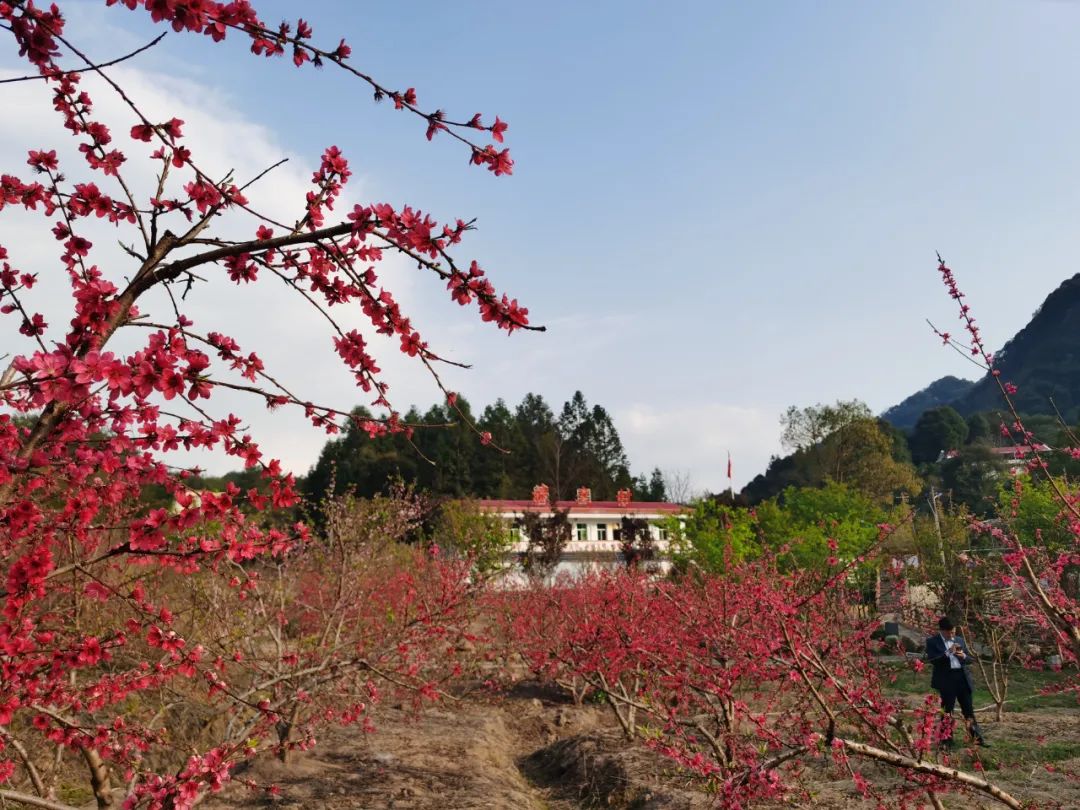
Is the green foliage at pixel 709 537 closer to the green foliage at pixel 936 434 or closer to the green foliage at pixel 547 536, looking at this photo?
the green foliage at pixel 547 536

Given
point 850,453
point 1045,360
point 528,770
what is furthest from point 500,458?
point 1045,360

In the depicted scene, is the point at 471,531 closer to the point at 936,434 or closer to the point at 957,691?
the point at 957,691

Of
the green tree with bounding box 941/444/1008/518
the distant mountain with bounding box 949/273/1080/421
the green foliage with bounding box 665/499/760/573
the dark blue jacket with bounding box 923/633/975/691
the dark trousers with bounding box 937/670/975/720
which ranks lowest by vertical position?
the dark trousers with bounding box 937/670/975/720

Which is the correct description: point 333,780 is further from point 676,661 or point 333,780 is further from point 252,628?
point 676,661

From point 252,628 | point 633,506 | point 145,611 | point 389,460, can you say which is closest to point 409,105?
point 145,611

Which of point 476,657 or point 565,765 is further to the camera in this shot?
point 476,657

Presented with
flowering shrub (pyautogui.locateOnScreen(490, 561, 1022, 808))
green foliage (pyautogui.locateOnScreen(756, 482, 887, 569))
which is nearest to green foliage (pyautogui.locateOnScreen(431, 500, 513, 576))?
green foliage (pyautogui.locateOnScreen(756, 482, 887, 569))

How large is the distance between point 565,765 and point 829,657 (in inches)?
142

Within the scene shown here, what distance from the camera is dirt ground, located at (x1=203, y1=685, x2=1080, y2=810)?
6.74 metres

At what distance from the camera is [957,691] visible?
8.47 m

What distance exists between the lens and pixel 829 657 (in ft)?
23.0

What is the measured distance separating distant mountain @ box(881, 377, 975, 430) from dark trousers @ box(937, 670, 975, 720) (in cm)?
17411

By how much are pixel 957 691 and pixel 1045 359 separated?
406 feet

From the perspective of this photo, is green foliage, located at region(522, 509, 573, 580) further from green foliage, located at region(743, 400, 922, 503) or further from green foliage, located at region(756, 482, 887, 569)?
green foliage, located at region(743, 400, 922, 503)
